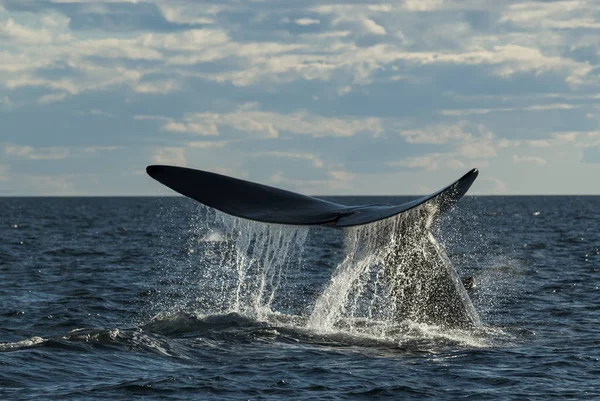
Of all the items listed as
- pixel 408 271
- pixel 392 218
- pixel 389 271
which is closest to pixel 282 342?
pixel 389 271

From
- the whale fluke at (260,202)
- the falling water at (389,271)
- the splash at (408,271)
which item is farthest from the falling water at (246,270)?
the splash at (408,271)

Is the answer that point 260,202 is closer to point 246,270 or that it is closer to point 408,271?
point 408,271

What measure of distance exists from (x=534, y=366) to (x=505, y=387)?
43.4 inches

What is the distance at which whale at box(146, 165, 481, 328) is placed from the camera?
9.40 meters

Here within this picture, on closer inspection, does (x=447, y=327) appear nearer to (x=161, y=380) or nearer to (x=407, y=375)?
(x=407, y=375)

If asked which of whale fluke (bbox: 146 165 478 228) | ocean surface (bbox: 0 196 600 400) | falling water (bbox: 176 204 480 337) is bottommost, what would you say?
ocean surface (bbox: 0 196 600 400)

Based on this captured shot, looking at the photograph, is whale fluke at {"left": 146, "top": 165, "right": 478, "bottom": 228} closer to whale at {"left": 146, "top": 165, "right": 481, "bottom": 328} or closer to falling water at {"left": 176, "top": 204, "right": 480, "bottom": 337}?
whale at {"left": 146, "top": 165, "right": 481, "bottom": 328}

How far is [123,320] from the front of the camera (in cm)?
1552

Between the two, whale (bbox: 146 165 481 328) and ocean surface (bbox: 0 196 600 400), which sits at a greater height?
whale (bbox: 146 165 481 328)

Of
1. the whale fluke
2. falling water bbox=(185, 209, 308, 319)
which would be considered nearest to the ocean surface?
falling water bbox=(185, 209, 308, 319)

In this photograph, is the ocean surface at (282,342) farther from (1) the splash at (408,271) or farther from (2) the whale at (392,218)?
(2) the whale at (392,218)

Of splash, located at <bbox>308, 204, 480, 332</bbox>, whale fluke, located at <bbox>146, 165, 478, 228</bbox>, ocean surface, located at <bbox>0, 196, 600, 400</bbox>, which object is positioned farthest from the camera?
splash, located at <bbox>308, 204, 480, 332</bbox>

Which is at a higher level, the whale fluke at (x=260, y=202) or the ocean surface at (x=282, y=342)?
the whale fluke at (x=260, y=202)

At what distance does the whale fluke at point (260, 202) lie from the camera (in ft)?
31.4
